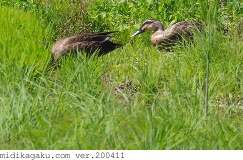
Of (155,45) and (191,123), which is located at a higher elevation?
(191,123)

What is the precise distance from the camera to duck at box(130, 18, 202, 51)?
9336 millimetres

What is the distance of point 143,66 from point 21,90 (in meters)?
1.99

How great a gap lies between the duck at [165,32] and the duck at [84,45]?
706mm

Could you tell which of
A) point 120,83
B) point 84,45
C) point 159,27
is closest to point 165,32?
point 159,27

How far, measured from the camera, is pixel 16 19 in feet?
30.0

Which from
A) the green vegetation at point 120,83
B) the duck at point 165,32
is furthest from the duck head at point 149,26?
the green vegetation at point 120,83

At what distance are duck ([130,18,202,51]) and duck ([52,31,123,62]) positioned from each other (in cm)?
71

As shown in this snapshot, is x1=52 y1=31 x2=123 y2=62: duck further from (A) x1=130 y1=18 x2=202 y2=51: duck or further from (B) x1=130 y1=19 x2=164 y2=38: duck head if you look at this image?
(B) x1=130 y1=19 x2=164 y2=38: duck head

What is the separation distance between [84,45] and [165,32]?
4.34 feet

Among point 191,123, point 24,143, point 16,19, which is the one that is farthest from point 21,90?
point 16,19

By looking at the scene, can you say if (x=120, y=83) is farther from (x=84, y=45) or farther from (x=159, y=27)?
(x=159, y=27)

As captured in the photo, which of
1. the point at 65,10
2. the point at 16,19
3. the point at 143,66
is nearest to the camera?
the point at 143,66

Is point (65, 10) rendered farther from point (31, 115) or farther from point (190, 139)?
point (190, 139)

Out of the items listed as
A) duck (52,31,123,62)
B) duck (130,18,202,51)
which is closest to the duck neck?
duck (130,18,202,51)
